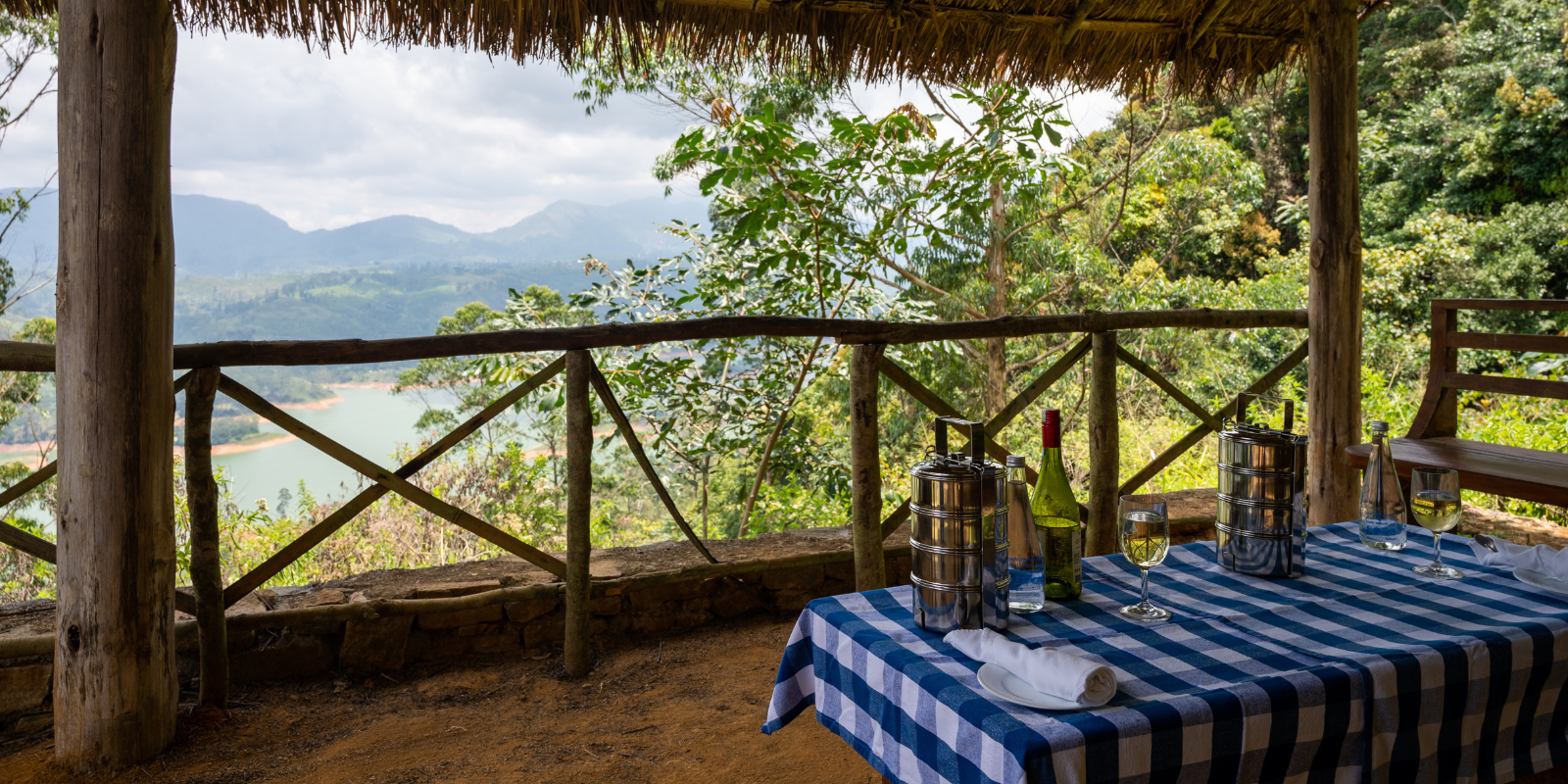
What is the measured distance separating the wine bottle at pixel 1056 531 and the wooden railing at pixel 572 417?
1153mm

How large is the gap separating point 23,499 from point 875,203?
6941mm

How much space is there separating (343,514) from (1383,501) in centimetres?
225

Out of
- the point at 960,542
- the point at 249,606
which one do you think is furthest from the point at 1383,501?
the point at 249,606

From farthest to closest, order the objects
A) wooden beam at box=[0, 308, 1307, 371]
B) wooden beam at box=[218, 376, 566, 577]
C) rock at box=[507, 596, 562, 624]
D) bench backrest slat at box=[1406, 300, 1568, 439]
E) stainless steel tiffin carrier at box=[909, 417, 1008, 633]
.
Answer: bench backrest slat at box=[1406, 300, 1568, 439] → rock at box=[507, 596, 562, 624] → wooden beam at box=[218, 376, 566, 577] → wooden beam at box=[0, 308, 1307, 371] → stainless steel tiffin carrier at box=[909, 417, 1008, 633]

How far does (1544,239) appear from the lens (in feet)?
27.8

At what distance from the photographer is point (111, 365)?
186 centimetres

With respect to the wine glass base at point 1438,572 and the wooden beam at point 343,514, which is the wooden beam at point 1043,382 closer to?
the wooden beam at point 343,514

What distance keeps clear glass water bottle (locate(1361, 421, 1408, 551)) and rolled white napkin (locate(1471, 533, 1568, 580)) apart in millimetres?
106

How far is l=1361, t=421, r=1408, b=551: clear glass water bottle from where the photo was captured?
146 centimetres

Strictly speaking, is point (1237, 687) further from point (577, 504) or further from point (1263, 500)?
point (577, 504)

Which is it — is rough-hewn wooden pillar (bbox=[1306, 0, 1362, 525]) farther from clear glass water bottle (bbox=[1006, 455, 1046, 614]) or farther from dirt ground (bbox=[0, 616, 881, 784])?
clear glass water bottle (bbox=[1006, 455, 1046, 614])

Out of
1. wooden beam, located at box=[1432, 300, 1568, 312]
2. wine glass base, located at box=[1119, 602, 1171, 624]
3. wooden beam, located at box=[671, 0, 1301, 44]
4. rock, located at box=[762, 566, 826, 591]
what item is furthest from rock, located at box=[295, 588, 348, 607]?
wooden beam, located at box=[1432, 300, 1568, 312]

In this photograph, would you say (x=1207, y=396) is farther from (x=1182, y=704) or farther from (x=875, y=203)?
(x=1182, y=704)

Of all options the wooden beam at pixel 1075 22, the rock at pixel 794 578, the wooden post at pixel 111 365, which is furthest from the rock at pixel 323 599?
the wooden beam at pixel 1075 22
